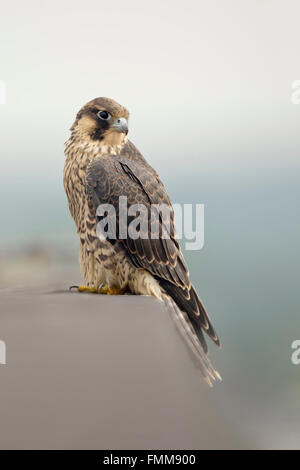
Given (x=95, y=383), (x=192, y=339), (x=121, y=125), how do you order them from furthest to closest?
(x=121, y=125) → (x=192, y=339) → (x=95, y=383)

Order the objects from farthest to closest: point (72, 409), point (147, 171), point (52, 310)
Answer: point (147, 171), point (52, 310), point (72, 409)

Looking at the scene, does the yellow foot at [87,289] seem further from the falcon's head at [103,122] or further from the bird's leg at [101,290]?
the falcon's head at [103,122]

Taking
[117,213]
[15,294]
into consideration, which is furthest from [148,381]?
[117,213]

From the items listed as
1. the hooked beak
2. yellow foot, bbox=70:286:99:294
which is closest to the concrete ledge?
yellow foot, bbox=70:286:99:294

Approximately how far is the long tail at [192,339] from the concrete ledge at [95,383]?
0.24 ft

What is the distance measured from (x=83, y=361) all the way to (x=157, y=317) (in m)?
0.25

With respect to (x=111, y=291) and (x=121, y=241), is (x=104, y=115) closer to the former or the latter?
(x=121, y=241)

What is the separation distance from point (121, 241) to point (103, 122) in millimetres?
414

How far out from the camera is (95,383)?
108 centimetres

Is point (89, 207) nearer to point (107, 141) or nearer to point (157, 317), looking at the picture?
point (107, 141)

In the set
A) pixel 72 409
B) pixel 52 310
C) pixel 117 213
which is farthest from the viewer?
pixel 117 213

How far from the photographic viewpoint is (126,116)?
157 cm

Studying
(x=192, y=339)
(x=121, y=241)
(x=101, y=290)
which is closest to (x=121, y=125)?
(x=121, y=241)

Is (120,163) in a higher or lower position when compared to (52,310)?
higher
